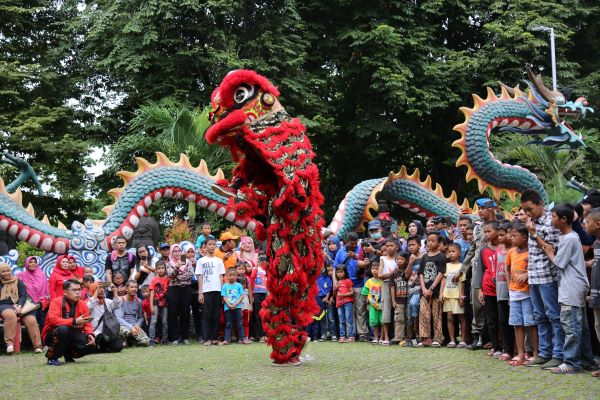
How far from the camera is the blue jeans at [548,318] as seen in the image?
318 inches

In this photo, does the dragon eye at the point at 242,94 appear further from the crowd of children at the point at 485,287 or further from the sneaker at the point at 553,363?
the sneaker at the point at 553,363

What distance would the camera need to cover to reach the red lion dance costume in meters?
8.77

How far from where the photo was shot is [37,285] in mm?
12789

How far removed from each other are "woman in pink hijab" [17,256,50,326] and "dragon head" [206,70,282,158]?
532cm

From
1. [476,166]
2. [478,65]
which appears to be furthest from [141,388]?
[478,65]

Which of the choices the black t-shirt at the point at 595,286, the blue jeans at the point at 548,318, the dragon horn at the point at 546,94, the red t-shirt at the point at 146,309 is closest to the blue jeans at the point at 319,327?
the red t-shirt at the point at 146,309

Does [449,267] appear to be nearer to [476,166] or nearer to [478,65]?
[476,166]

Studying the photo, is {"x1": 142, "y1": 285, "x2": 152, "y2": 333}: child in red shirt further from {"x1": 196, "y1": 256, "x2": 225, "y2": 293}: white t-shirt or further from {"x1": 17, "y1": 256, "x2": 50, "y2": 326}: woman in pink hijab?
{"x1": 17, "y1": 256, "x2": 50, "y2": 326}: woman in pink hijab

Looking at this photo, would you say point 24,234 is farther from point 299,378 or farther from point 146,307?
point 299,378

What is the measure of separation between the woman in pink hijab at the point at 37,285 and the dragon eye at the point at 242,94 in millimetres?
5560

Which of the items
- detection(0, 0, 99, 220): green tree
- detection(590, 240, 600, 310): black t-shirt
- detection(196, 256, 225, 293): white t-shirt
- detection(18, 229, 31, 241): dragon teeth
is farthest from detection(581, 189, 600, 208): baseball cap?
detection(0, 0, 99, 220): green tree

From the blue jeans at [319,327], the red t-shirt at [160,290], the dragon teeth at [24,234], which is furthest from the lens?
the dragon teeth at [24,234]

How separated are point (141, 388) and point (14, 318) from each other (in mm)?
5124

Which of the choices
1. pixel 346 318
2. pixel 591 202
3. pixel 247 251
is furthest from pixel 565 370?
pixel 247 251
